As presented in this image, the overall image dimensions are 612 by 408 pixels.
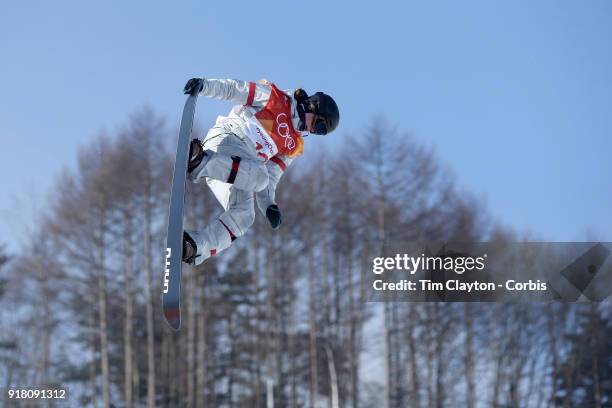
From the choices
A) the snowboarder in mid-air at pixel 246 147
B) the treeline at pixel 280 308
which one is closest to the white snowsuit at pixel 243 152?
the snowboarder in mid-air at pixel 246 147

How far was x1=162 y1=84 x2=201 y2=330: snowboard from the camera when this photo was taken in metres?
4.97

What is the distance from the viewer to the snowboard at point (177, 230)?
4.97 metres

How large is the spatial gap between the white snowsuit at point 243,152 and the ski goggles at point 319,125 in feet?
0.47

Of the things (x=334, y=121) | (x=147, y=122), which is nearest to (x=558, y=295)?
(x=147, y=122)

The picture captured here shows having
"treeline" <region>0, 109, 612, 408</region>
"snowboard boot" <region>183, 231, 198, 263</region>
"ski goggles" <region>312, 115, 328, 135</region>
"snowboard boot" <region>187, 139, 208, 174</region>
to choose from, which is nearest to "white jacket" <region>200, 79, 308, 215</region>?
"ski goggles" <region>312, 115, 328, 135</region>

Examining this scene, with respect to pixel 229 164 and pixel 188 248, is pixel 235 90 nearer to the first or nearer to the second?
pixel 229 164

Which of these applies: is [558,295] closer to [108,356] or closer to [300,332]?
[300,332]

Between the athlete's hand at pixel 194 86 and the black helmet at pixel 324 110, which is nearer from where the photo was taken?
the athlete's hand at pixel 194 86

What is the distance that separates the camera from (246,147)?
568 centimetres

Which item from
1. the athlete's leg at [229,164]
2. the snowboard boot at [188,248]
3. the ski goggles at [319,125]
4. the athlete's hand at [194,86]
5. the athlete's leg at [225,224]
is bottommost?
the snowboard boot at [188,248]

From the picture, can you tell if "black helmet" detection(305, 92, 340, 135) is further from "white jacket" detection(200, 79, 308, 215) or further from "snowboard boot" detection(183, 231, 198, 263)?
"snowboard boot" detection(183, 231, 198, 263)

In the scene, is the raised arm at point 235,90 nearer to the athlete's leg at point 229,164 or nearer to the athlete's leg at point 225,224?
the athlete's leg at point 229,164

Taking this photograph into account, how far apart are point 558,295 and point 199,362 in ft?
29.0

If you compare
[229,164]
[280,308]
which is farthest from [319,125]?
[280,308]
